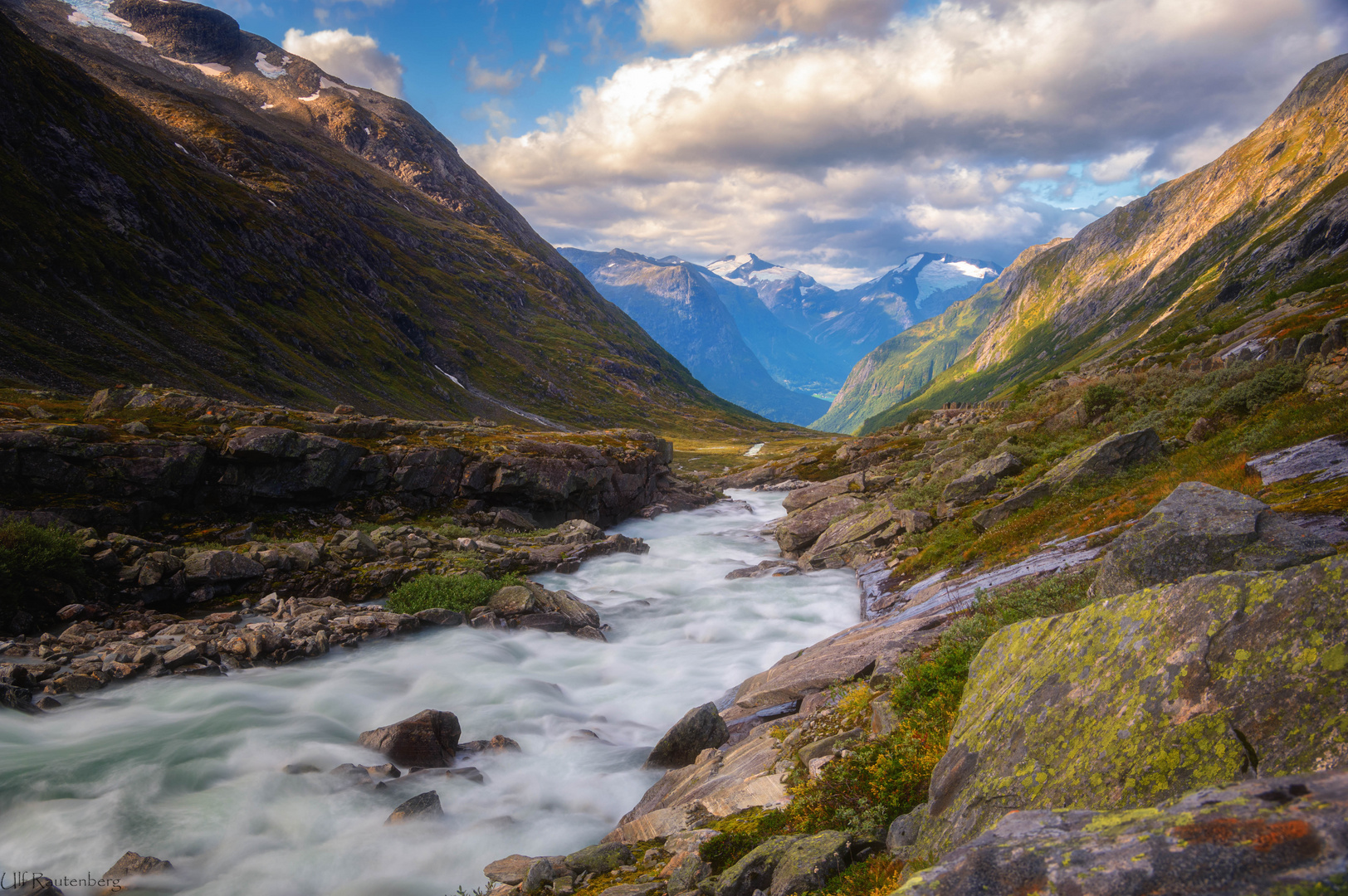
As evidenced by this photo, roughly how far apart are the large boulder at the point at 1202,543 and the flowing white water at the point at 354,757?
11.2 metres

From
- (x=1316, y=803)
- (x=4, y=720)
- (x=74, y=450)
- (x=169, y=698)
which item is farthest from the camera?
(x=74, y=450)

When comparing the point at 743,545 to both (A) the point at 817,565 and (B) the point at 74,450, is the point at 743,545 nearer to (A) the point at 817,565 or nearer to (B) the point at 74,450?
(A) the point at 817,565

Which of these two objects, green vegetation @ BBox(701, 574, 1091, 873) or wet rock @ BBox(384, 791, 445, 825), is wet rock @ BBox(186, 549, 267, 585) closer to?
wet rock @ BBox(384, 791, 445, 825)

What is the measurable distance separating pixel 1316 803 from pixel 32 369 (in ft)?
266

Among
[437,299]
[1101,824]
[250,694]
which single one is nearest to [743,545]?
[250,694]

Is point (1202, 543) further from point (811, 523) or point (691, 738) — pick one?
point (811, 523)

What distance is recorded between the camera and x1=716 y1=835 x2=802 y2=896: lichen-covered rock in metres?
7.03

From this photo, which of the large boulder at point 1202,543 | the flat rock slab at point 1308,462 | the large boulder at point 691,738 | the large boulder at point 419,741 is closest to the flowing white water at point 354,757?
the large boulder at point 419,741

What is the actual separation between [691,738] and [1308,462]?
50.3 ft

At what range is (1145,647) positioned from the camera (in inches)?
229

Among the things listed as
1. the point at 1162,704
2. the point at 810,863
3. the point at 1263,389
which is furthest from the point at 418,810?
the point at 1263,389

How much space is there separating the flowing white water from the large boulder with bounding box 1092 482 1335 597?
11247 mm

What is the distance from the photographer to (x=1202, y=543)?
8.88 m

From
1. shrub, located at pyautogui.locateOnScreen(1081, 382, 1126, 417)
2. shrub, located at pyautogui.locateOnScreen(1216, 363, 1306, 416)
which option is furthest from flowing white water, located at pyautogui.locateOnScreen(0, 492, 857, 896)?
shrub, located at pyautogui.locateOnScreen(1081, 382, 1126, 417)
